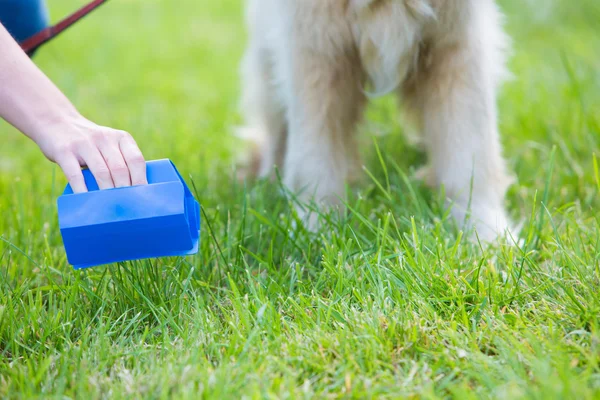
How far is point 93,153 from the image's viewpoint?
4.50ft

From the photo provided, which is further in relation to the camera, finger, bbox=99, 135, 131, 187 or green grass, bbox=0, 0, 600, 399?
finger, bbox=99, 135, 131, 187

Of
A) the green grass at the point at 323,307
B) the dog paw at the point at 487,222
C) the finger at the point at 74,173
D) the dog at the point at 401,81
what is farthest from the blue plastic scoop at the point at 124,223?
the dog paw at the point at 487,222

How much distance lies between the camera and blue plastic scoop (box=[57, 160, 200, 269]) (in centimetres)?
132

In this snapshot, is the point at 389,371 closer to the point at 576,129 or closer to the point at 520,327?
the point at 520,327

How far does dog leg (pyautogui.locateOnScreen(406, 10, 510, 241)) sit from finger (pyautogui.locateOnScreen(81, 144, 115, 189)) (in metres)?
0.96

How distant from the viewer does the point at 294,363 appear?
4.19 feet

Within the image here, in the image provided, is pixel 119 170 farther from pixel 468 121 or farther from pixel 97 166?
pixel 468 121

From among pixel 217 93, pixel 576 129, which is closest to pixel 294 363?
pixel 576 129

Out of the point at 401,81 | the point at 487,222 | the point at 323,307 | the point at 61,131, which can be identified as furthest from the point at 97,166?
the point at 487,222

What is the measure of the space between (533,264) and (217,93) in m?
2.66

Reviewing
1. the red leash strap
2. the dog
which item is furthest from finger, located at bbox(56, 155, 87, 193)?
the dog

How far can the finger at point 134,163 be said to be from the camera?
1379mm

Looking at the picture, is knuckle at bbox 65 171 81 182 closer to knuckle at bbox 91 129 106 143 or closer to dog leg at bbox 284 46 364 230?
knuckle at bbox 91 129 106 143

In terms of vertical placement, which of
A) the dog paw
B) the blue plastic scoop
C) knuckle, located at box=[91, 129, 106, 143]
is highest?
knuckle, located at box=[91, 129, 106, 143]
